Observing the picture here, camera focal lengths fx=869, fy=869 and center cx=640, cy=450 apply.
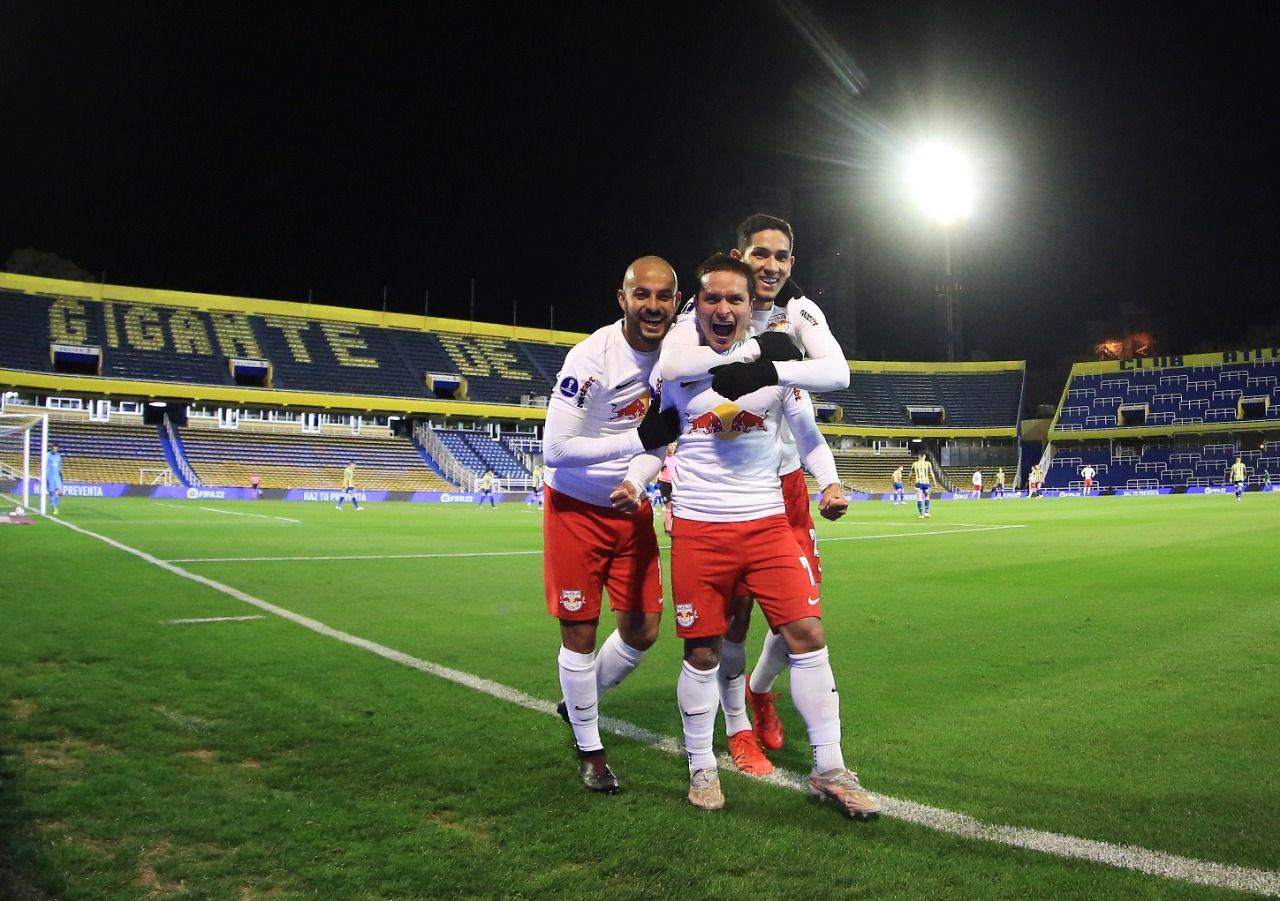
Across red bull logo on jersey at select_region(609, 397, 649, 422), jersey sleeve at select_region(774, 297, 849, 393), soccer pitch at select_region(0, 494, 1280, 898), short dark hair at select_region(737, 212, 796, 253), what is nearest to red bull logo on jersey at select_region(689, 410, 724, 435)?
jersey sleeve at select_region(774, 297, 849, 393)

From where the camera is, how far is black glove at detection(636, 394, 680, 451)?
3795 mm

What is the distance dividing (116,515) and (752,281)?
971 inches

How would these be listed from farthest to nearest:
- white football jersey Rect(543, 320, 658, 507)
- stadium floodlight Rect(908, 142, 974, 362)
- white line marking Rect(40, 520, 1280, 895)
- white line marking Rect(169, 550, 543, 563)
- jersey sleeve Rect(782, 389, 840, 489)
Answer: stadium floodlight Rect(908, 142, 974, 362)
white line marking Rect(169, 550, 543, 563)
jersey sleeve Rect(782, 389, 840, 489)
white football jersey Rect(543, 320, 658, 507)
white line marking Rect(40, 520, 1280, 895)

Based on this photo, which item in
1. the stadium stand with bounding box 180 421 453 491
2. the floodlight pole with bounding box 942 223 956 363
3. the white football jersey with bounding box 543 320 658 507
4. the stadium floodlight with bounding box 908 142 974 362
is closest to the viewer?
the white football jersey with bounding box 543 320 658 507

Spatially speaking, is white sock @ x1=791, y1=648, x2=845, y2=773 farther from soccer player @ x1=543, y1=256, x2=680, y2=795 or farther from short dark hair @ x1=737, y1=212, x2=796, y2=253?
short dark hair @ x1=737, y1=212, x2=796, y2=253

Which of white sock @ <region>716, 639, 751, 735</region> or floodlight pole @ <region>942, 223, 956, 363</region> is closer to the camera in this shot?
white sock @ <region>716, 639, 751, 735</region>

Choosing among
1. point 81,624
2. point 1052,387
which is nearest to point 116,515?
point 81,624

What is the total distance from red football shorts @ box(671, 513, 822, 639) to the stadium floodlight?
175ft

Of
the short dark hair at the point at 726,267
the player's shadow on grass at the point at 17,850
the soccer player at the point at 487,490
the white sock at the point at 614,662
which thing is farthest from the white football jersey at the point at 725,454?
the soccer player at the point at 487,490

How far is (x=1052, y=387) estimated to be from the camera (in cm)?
7744

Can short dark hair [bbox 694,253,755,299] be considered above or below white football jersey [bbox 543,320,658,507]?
above

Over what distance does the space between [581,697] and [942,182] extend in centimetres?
5529

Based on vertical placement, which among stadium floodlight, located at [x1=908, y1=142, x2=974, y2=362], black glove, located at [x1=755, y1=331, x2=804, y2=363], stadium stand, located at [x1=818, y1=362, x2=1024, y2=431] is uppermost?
stadium floodlight, located at [x1=908, y1=142, x2=974, y2=362]

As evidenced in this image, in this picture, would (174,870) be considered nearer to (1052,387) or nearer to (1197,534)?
(1197,534)
